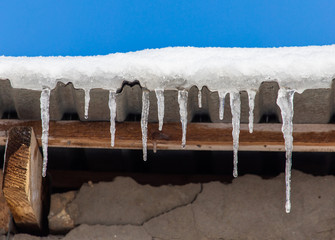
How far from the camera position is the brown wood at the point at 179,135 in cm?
266

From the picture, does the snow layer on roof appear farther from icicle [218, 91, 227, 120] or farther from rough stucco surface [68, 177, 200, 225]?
rough stucco surface [68, 177, 200, 225]

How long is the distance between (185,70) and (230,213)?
3.14 feet

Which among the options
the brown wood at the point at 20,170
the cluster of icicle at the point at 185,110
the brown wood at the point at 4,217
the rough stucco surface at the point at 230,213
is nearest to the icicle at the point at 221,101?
the cluster of icicle at the point at 185,110

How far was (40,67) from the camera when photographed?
244cm

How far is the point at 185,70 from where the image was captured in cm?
237

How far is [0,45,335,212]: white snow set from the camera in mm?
2326

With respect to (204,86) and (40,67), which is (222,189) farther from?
(40,67)

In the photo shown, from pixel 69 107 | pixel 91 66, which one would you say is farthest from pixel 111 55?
pixel 69 107

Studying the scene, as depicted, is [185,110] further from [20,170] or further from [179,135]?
[20,170]

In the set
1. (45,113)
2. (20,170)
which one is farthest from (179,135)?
(20,170)

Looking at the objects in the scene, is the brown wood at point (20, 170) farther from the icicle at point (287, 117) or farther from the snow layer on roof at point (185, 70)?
the icicle at point (287, 117)

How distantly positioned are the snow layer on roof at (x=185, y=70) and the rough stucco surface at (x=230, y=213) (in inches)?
31.5

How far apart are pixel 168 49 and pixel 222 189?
2.82 feet

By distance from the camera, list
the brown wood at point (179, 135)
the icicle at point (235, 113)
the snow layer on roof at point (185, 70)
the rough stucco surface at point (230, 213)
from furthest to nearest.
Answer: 1. the rough stucco surface at point (230, 213)
2. the brown wood at point (179, 135)
3. the icicle at point (235, 113)
4. the snow layer on roof at point (185, 70)
